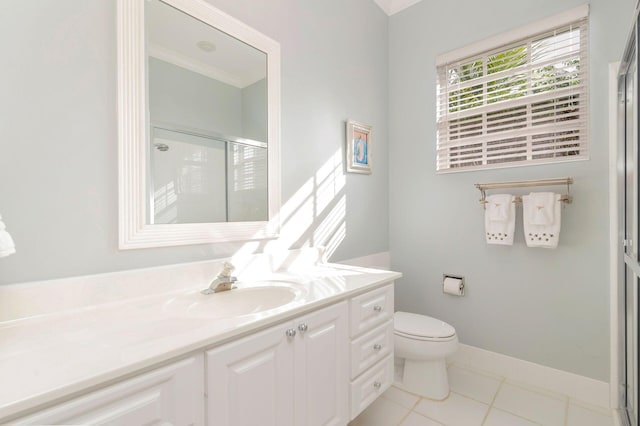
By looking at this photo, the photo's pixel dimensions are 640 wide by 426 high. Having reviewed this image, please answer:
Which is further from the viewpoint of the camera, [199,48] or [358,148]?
[358,148]

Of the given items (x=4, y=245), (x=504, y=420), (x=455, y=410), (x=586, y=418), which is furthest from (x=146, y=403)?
(x=586, y=418)

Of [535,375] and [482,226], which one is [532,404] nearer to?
[535,375]

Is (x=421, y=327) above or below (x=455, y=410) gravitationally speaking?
above

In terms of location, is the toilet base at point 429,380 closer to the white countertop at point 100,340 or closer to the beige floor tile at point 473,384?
the beige floor tile at point 473,384

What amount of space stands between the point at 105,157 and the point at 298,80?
1141mm

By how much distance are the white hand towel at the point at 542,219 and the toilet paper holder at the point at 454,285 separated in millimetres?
525

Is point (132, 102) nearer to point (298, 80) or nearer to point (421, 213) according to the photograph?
point (298, 80)

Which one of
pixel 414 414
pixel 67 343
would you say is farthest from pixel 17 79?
pixel 414 414

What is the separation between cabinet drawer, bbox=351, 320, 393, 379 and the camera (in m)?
1.39

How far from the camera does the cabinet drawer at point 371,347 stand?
1.39 meters

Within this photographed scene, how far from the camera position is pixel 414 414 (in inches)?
68.0

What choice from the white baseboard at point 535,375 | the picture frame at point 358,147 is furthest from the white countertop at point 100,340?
the white baseboard at point 535,375

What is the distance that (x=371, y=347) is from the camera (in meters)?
1.49

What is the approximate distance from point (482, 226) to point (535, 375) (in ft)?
3.24
